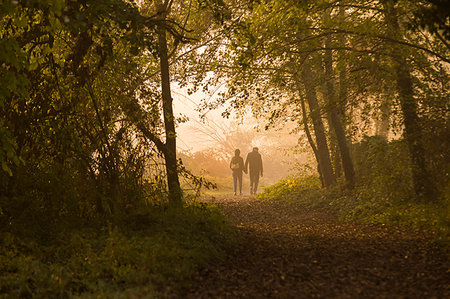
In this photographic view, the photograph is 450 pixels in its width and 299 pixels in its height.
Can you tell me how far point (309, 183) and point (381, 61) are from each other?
8400 mm

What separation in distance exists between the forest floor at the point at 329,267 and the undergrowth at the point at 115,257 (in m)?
0.39

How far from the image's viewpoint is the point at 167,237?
6.34 meters

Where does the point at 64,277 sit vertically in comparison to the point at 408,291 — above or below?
above

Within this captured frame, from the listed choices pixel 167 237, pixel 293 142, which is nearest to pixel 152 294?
pixel 167 237

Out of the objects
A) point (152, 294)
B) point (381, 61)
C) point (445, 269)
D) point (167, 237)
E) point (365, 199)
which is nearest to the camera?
point (152, 294)

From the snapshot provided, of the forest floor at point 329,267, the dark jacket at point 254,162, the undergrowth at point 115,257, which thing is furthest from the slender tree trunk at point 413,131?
the dark jacket at point 254,162

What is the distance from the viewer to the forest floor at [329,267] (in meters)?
5.04

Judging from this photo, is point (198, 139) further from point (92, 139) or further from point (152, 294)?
point (152, 294)

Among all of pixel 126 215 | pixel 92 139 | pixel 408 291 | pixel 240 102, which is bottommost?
pixel 408 291

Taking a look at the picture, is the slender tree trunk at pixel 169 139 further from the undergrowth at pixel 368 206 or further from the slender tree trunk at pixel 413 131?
the slender tree trunk at pixel 413 131

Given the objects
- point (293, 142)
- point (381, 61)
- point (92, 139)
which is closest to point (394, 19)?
point (381, 61)

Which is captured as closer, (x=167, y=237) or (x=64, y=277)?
(x=64, y=277)

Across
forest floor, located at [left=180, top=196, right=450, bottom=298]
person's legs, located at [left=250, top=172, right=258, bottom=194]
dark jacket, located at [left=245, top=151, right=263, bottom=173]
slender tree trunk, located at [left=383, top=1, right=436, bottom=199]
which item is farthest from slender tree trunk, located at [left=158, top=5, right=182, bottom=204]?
person's legs, located at [left=250, top=172, right=258, bottom=194]

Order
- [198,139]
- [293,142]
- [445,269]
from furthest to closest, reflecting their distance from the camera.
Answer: [293,142]
[198,139]
[445,269]
